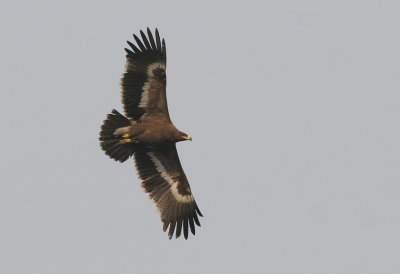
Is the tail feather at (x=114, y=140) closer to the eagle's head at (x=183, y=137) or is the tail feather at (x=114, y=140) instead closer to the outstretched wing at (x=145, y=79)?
the outstretched wing at (x=145, y=79)

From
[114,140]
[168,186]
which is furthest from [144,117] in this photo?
[168,186]

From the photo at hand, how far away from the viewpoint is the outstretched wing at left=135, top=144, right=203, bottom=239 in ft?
63.2

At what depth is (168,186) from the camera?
772 inches

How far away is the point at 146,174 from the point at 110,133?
148 centimetres

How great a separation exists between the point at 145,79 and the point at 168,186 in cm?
286

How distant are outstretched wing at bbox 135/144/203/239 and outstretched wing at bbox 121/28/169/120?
1.12 metres

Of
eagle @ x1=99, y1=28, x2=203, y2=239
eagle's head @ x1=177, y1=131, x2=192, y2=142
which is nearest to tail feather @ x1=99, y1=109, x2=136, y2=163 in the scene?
eagle @ x1=99, y1=28, x2=203, y2=239

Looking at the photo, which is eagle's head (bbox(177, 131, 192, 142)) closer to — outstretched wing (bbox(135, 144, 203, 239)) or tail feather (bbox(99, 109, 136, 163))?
outstretched wing (bbox(135, 144, 203, 239))

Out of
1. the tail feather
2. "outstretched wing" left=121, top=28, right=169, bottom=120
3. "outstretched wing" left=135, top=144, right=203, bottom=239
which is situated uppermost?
"outstretched wing" left=121, top=28, right=169, bottom=120

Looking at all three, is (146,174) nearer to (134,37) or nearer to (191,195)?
(191,195)

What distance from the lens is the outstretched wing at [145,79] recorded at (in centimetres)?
1833

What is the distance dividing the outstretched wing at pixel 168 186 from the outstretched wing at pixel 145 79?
1125 millimetres

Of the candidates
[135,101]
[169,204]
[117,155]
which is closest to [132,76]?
[135,101]

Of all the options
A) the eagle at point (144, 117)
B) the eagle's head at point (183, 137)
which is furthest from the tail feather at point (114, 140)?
the eagle's head at point (183, 137)
